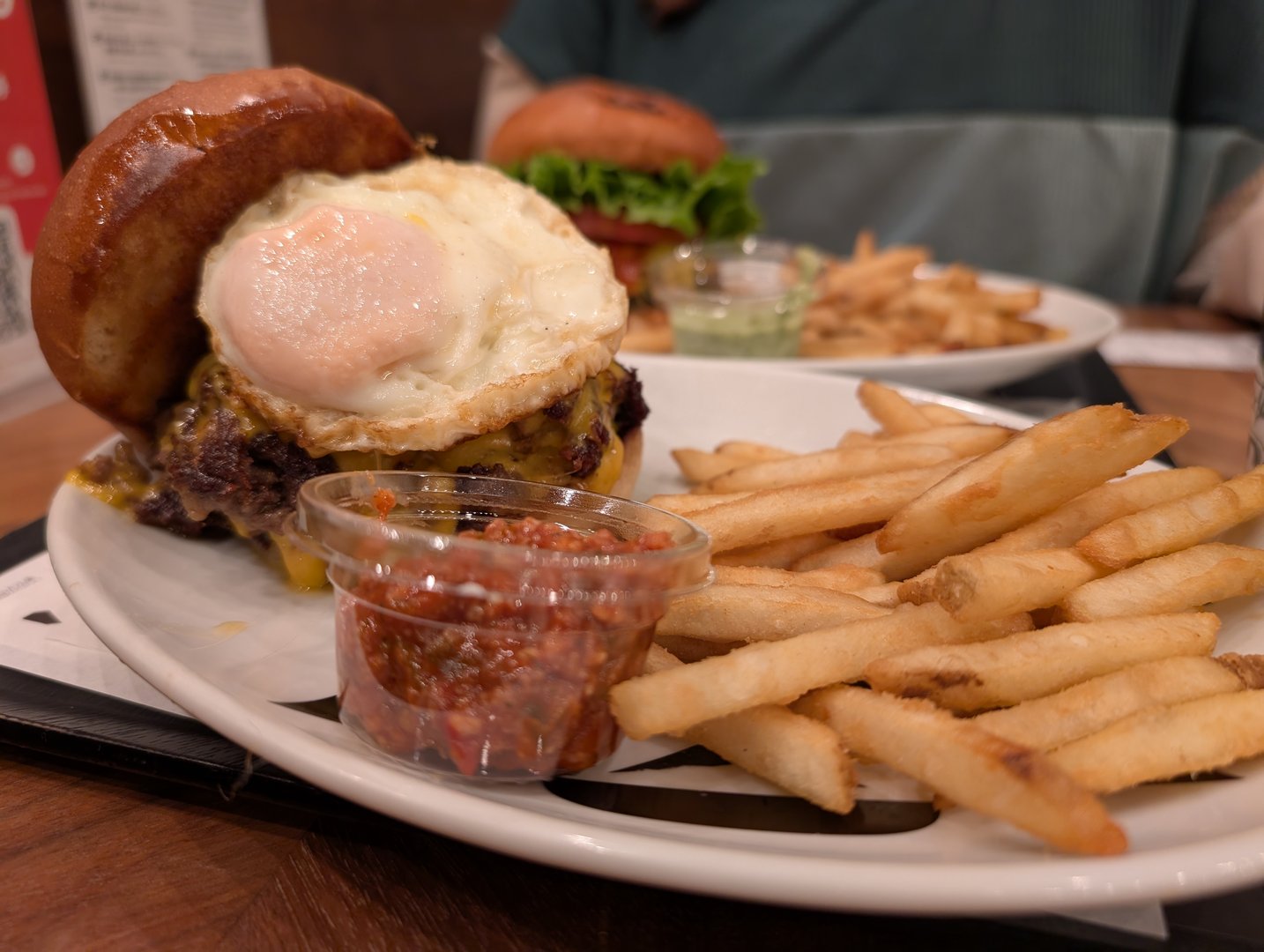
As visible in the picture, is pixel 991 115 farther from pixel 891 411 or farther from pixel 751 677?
pixel 751 677

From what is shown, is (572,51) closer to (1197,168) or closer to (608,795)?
(1197,168)

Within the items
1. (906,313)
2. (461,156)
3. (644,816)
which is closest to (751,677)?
(644,816)

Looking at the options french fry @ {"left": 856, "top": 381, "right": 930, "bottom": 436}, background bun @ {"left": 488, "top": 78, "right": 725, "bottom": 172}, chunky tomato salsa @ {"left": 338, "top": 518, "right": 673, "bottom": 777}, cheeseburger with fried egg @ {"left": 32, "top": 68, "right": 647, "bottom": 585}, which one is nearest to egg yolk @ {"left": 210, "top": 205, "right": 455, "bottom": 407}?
cheeseburger with fried egg @ {"left": 32, "top": 68, "right": 647, "bottom": 585}

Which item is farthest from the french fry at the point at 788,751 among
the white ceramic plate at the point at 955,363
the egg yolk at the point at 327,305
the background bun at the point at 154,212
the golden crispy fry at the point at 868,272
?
the golden crispy fry at the point at 868,272

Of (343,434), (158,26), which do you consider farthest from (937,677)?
(158,26)

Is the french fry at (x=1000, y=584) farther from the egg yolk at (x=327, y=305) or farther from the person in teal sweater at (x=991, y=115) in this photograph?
the person in teal sweater at (x=991, y=115)
